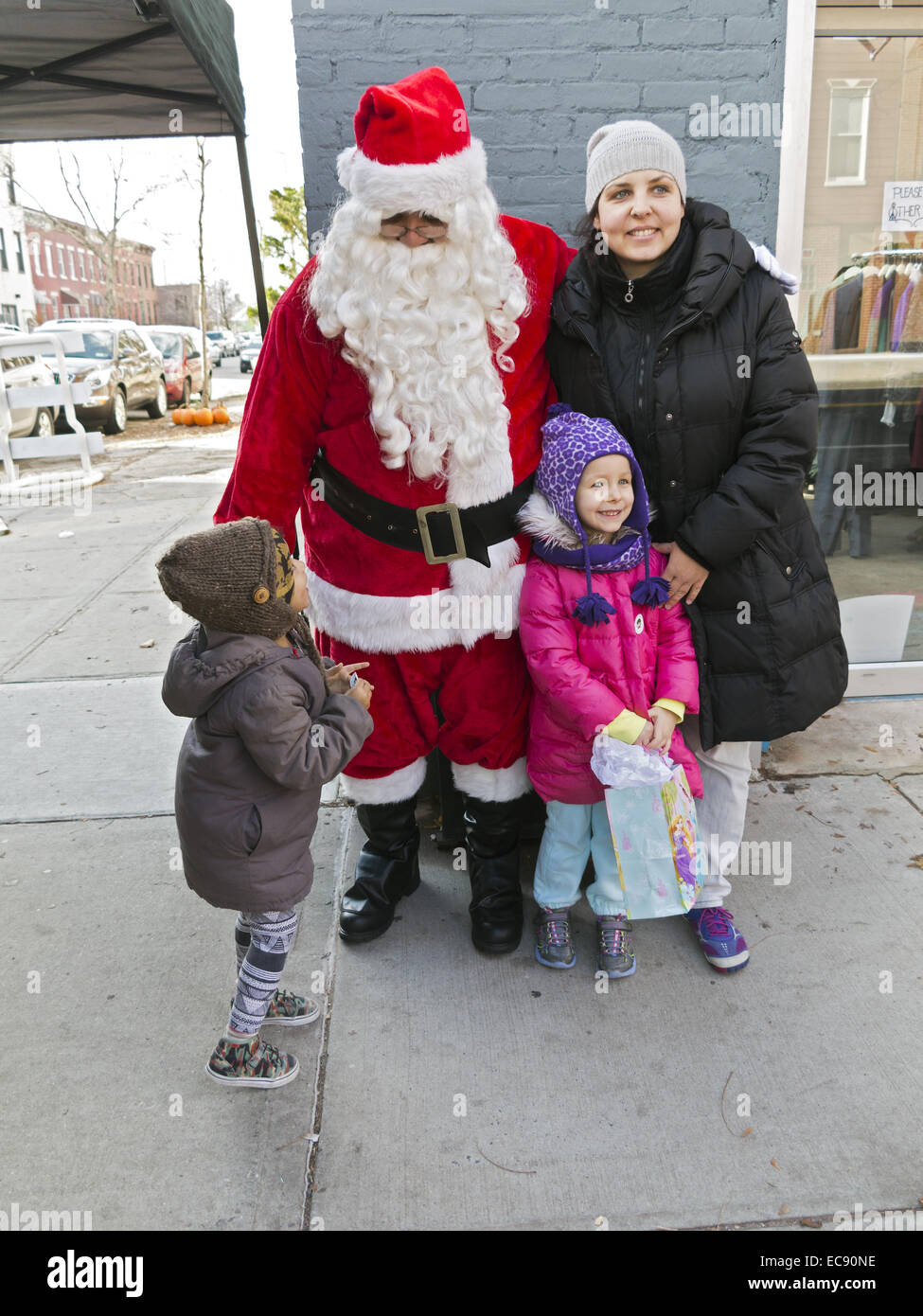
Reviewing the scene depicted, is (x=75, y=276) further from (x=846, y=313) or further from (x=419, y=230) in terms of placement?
(x=419, y=230)

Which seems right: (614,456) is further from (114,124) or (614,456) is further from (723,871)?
(114,124)

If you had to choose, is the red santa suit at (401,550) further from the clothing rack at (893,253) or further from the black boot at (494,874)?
the clothing rack at (893,253)

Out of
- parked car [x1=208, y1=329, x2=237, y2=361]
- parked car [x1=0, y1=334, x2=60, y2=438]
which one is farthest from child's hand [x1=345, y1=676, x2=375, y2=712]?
parked car [x1=208, y1=329, x2=237, y2=361]

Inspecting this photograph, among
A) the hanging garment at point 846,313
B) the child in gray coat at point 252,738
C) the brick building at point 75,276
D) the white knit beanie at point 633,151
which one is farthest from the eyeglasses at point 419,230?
the brick building at point 75,276

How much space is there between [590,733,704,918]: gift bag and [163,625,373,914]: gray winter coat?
0.60 metres

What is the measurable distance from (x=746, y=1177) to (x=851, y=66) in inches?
155

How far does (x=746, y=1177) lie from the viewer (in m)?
1.88

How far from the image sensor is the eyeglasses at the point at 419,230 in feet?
6.97

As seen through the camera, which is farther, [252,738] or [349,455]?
[349,455]

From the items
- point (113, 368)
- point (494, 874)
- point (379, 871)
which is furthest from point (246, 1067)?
point (113, 368)

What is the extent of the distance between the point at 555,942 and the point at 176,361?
57.6 feet

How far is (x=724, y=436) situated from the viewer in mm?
2270

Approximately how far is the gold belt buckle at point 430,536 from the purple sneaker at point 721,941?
Answer: 1175mm
